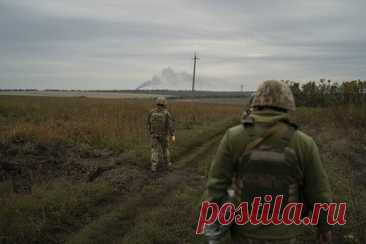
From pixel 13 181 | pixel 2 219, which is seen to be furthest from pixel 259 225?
pixel 13 181

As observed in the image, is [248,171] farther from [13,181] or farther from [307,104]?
[307,104]

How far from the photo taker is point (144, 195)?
806 cm

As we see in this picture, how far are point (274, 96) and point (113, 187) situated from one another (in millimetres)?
6251

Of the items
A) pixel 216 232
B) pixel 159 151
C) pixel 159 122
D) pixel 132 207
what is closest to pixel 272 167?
pixel 216 232

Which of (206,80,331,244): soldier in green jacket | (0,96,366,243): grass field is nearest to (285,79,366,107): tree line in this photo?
(0,96,366,243): grass field

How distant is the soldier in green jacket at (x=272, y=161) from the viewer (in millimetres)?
2799

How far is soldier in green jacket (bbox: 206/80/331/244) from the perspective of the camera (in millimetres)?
2799

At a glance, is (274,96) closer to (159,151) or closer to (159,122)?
(159,122)

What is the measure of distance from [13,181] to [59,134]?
6548 mm

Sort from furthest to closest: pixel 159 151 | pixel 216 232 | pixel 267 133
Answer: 1. pixel 159 151
2. pixel 216 232
3. pixel 267 133

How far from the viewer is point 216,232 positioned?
318cm

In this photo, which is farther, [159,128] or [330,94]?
[330,94]

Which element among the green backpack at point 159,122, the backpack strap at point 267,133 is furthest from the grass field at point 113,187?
the backpack strap at point 267,133

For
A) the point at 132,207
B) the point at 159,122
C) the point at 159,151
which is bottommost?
the point at 132,207
